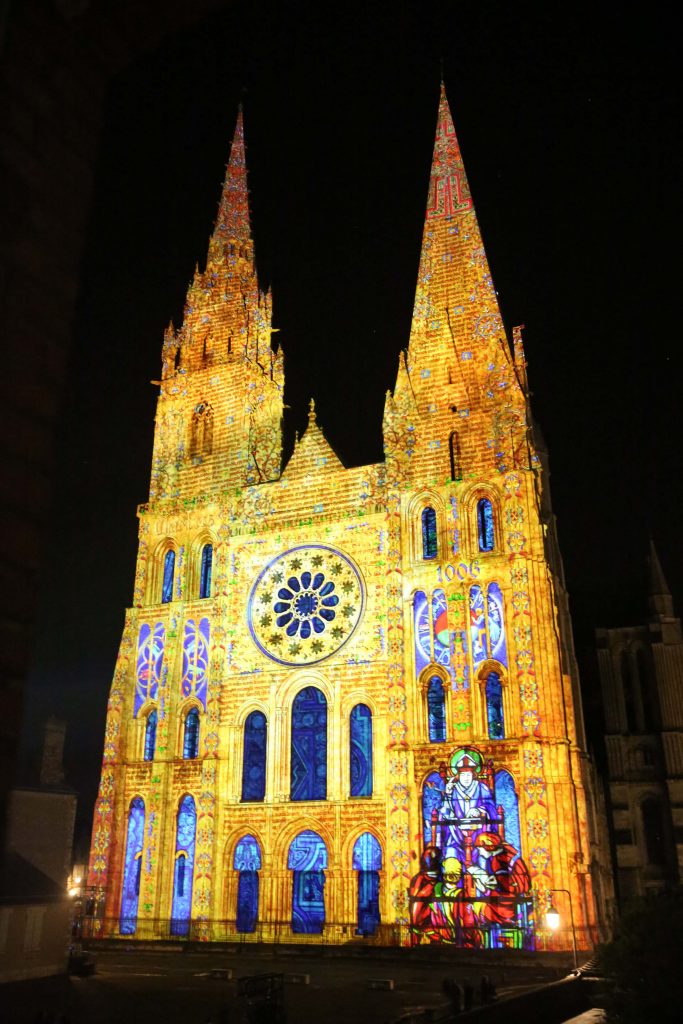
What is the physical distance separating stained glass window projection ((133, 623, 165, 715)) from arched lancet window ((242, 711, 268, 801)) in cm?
413

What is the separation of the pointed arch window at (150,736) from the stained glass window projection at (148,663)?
0.56m

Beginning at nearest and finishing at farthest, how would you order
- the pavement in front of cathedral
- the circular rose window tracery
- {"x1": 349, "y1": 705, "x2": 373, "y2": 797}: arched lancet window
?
1. the pavement in front of cathedral
2. {"x1": 349, "y1": 705, "x2": 373, "y2": 797}: arched lancet window
3. the circular rose window tracery

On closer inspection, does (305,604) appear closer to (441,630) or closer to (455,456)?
(441,630)

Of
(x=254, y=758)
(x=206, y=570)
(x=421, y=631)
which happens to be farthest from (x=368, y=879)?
(x=206, y=570)

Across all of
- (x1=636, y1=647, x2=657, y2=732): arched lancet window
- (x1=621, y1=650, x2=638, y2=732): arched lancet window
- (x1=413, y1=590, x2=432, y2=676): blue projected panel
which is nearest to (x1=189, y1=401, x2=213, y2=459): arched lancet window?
(x1=413, y1=590, x2=432, y2=676): blue projected panel

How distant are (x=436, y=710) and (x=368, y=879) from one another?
5.37 metres

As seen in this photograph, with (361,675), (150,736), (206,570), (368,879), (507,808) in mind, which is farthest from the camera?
(206,570)

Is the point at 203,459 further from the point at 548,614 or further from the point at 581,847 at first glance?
the point at 581,847

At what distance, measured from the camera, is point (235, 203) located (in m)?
41.0

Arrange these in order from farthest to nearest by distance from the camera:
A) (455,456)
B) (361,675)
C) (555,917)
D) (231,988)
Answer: (455,456) < (361,675) < (555,917) < (231,988)

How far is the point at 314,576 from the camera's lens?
99.2ft

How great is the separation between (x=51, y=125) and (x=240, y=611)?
90.3 ft

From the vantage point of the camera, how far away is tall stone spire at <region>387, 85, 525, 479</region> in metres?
29.2

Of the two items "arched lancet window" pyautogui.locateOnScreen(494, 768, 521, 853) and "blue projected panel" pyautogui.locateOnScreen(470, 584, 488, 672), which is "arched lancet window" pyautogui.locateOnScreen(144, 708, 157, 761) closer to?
"blue projected panel" pyautogui.locateOnScreen(470, 584, 488, 672)
